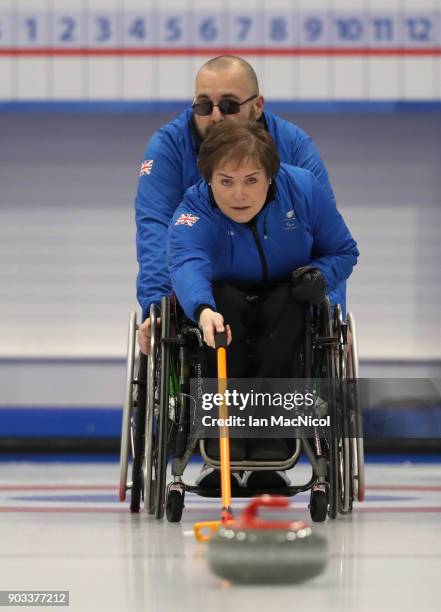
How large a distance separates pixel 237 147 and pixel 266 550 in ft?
4.33

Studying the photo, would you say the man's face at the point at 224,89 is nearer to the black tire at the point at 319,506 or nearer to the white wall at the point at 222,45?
the black tire at the point at 319,506

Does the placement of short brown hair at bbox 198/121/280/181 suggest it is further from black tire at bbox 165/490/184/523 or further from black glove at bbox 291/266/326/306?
black tire at bbox 165/490/184/523

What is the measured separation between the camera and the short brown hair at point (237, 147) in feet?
11.1

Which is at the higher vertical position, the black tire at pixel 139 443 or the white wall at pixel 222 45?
the white wall at pixel 222 45

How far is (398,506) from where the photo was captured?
417 centimetres

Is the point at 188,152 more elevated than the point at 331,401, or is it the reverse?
the point at 188,152

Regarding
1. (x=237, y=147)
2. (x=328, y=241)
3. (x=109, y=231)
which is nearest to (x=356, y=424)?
(x=328, y=241)

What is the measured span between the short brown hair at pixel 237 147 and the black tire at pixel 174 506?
808 millimetres

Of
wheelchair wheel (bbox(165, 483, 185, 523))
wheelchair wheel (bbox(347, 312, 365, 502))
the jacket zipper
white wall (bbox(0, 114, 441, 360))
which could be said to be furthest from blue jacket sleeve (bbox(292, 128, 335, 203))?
white wall (bbox(0, 114, 441, 360))

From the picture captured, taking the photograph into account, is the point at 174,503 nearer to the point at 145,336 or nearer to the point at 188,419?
the point at 188,419

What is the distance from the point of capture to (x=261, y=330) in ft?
11.5

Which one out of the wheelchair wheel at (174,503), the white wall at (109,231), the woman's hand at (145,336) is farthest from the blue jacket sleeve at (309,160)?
the white wall at (109,231)

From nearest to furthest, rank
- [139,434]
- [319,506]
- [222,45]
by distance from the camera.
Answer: [319,506] → [139,434] → [222,45]

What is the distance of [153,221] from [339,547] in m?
1.37
